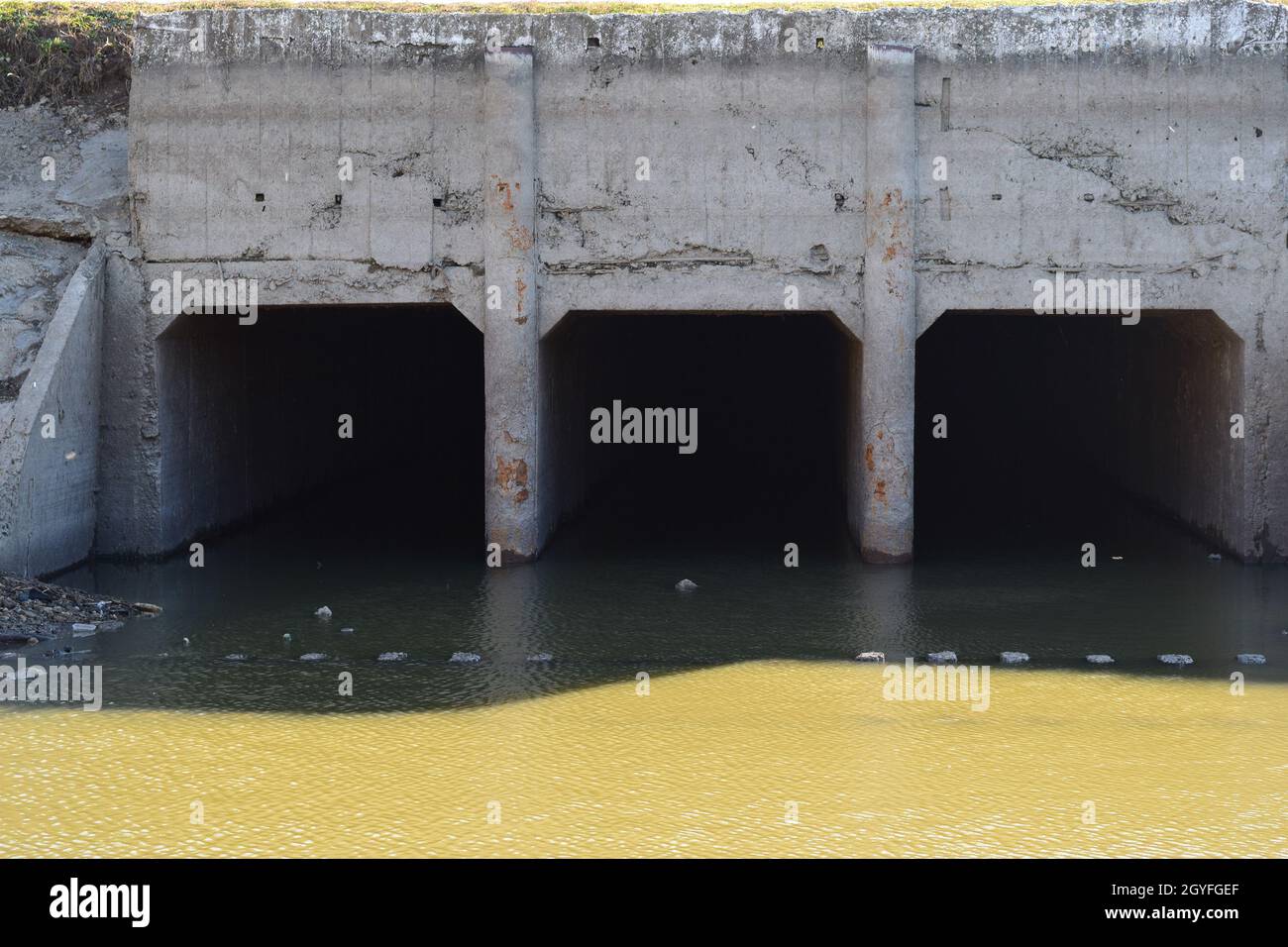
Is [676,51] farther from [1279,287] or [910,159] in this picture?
[1279,287]

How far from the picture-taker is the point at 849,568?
48.0 feet

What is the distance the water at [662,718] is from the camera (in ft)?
24.1

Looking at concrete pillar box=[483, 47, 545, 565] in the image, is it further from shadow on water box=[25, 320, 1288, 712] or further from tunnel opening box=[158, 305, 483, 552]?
tunnel opening box=[158, 305, 483, 552]

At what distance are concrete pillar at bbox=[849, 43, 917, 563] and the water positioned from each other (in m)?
0.65

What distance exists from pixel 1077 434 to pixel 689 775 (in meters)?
15.9

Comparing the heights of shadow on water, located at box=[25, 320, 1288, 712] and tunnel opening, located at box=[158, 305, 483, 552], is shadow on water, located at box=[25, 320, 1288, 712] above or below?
below

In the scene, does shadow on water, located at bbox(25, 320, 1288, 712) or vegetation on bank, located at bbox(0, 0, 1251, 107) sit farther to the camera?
vegetation on bank, located at bbox(0, 0, 1251, 107)

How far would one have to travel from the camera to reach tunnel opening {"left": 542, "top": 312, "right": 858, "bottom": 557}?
1719 centimetres

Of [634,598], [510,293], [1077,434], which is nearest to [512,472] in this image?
[510,293]
